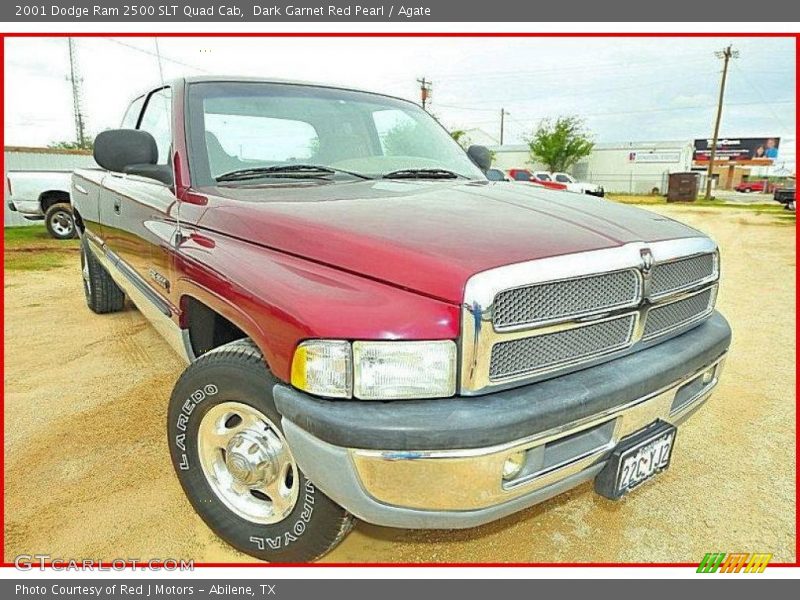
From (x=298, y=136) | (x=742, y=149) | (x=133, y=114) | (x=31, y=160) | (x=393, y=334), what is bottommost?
(x=393, y=334)

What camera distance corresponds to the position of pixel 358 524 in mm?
2285

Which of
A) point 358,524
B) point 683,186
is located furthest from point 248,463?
point 683,186

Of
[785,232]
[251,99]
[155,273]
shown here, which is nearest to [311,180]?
[251,99]

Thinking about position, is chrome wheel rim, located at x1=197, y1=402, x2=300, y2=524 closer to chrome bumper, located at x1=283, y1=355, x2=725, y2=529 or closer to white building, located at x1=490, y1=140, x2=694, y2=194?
chrome bumper, located at x1=283, y1=355, x2=725, y2=529

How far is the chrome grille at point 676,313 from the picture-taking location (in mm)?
2096

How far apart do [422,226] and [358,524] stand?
126 centimetres

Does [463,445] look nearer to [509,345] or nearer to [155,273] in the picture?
[509,345]

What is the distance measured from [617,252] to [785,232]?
613 inches

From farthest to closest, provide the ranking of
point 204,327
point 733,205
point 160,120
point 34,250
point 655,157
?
point 655,157 → point 733,205 → point 34,250 → point 160,120 → point 204,327

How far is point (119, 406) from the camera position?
3.44m

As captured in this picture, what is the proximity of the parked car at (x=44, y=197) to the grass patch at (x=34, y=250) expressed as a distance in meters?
0.37

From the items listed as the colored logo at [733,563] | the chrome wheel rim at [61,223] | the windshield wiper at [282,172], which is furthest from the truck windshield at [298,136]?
the chrome wheel rim at [61,223]

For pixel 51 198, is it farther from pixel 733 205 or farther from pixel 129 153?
pixel 733 205

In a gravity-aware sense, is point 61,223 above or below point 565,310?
below
